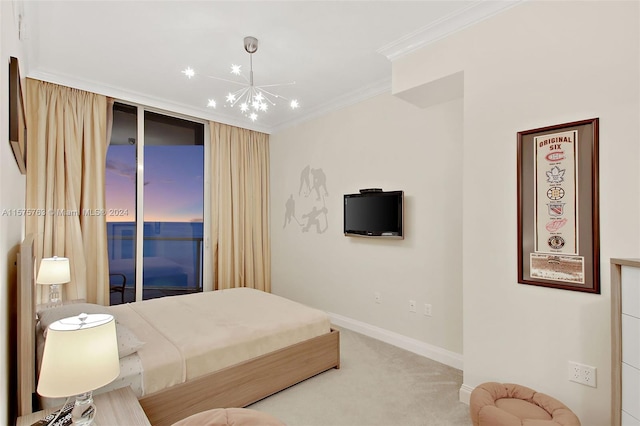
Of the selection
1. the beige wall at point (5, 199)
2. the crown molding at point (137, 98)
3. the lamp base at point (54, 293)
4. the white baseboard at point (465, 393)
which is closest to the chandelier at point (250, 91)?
the crown molding at point (137, 98)

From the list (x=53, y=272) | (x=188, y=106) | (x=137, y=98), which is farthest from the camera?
(x=188, y=106)

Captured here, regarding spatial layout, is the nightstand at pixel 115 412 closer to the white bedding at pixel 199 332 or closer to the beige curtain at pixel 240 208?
the white bedding at pixel 199 332

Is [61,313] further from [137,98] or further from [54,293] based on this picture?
[137,98]

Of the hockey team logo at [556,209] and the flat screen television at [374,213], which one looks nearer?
the hockey team logo at [556,209]

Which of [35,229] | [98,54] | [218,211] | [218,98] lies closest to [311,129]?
[218,98]

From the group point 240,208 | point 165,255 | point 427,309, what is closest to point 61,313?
point 165,255

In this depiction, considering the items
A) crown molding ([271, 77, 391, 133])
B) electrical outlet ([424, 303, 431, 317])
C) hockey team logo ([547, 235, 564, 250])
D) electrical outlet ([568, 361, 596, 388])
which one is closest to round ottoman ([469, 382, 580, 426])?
electrical outlet ([568, 361, 596, 388])

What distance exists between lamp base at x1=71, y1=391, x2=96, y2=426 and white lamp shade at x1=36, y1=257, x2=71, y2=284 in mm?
1784

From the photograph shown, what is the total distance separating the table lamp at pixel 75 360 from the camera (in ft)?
3.67

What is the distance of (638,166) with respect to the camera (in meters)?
1.67

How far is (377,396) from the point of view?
2.44 m

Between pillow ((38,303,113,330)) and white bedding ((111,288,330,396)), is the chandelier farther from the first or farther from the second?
pillow ((38,303,113,330))

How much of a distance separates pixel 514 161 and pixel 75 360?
256 cm

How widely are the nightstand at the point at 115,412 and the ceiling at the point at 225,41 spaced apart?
252 centimetres
